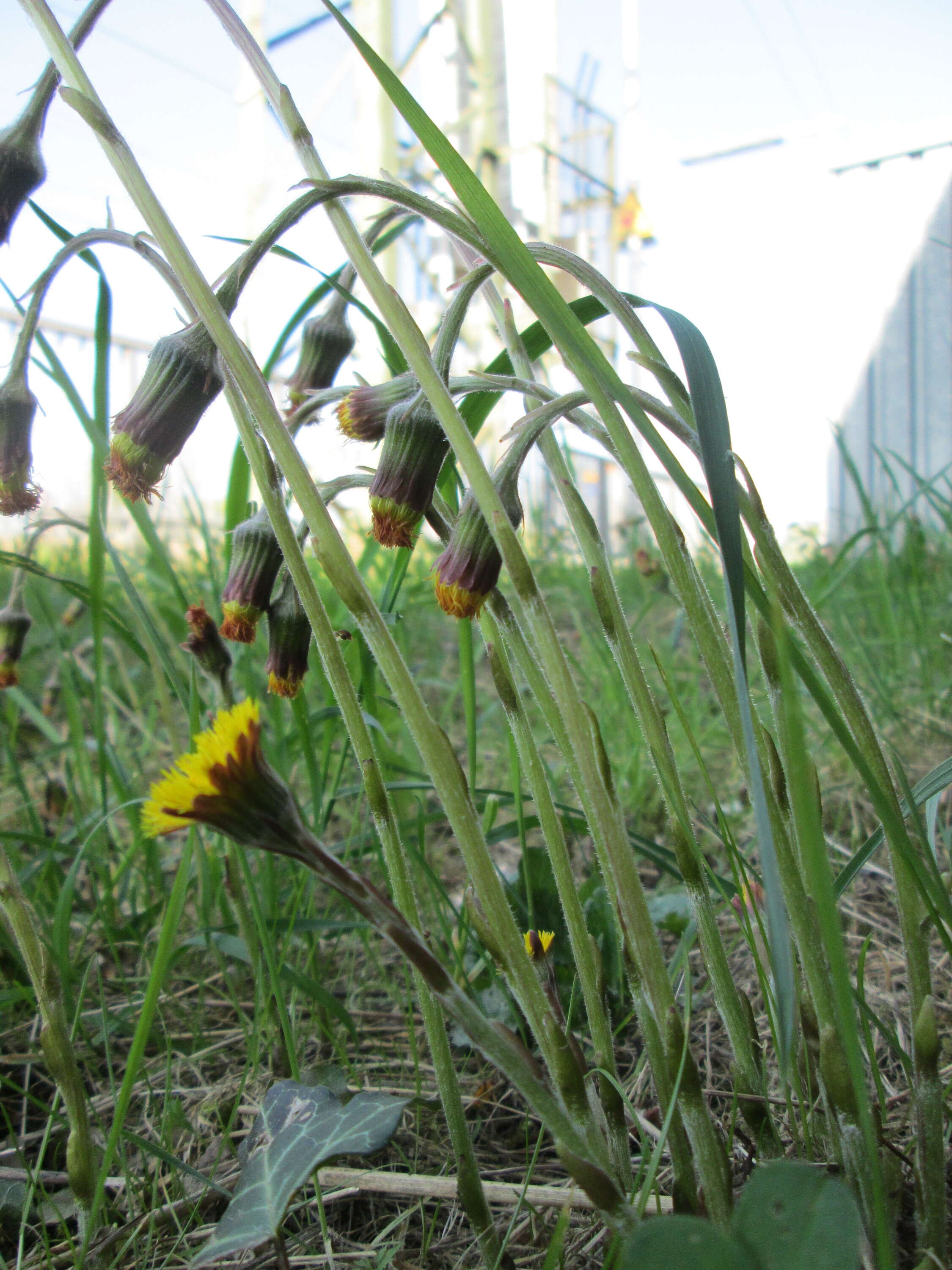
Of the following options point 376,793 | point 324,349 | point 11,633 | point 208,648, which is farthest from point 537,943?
point 11,633

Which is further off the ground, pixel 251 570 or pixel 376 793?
pixel 251 570

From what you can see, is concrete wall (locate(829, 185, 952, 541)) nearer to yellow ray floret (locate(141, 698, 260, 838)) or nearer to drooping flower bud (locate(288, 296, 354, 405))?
drooping flower bud (locate(288, 296, 354, 405))

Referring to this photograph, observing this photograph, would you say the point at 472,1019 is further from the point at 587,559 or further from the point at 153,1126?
the point at 153,1126

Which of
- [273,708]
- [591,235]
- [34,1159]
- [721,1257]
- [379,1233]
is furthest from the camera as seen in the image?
[591,235]

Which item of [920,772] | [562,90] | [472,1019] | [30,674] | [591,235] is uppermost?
[562,90]

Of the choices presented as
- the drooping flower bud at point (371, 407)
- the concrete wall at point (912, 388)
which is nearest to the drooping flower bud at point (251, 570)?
the drooping flower bud at point (371, 407)

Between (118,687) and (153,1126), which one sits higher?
(118,687)

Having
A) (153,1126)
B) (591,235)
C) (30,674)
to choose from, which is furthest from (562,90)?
(153,1126)

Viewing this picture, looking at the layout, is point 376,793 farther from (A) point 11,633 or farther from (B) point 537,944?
(A) point 11,633
